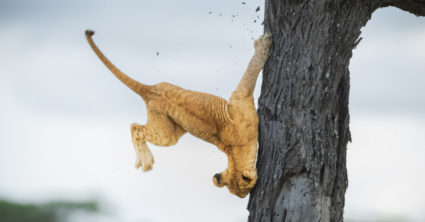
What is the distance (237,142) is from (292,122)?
467mm

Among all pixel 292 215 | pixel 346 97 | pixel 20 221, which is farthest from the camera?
pixel 20 221

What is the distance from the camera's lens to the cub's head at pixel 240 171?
3.95 metres

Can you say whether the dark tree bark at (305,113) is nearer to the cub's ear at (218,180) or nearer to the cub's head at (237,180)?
the cub's head at (237,180)

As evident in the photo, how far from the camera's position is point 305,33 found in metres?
3.92

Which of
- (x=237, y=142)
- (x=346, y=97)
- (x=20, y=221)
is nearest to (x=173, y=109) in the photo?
(x=237, y=142)

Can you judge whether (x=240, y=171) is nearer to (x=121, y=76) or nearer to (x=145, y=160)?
(x=145, y=160)

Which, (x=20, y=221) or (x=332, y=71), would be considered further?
(x=20, y=221)

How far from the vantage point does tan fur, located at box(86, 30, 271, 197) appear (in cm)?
392

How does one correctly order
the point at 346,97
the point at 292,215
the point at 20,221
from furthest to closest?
the point at 20,221, the point at 346,97, the point at 292,215

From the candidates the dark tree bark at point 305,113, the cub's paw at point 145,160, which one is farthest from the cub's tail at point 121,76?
the dark tree bark at point 305,113

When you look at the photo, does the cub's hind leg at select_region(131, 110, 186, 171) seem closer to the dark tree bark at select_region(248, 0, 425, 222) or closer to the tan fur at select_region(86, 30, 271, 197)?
the tan fur at select_region(86, 30, 271, 197)

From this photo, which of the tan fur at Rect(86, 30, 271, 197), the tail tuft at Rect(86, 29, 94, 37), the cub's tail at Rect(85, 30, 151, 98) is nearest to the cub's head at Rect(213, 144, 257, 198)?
the tan fur at Rect(86, 30, 271, 197)

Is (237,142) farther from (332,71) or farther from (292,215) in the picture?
(332,71)

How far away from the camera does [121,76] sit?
405 cm
